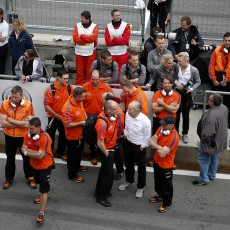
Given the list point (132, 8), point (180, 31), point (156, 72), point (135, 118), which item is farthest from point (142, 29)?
point (135, 118)

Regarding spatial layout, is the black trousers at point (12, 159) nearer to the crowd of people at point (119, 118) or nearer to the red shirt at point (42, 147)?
the crowd of people at point (119, 118)

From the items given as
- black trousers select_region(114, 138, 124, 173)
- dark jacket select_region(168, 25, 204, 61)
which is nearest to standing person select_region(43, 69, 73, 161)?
black trousers select_region(114, 138, 124, 173)

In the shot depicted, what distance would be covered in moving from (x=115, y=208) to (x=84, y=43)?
169 inches

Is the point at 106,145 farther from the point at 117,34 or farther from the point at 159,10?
the point at 159,10

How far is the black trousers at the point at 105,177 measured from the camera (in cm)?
794

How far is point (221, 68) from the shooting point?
10.0 m

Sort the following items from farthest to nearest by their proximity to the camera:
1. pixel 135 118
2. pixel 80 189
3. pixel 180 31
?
pixel 180 31, pixel 80 189, pixel 135 118

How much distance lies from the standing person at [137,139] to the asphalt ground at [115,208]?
1.17ft

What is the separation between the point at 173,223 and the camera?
24.9 feet

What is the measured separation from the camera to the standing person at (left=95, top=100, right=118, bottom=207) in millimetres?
7750

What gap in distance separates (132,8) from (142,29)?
753 millimetres

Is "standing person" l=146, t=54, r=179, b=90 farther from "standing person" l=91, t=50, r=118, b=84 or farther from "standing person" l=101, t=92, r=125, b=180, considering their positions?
"standing person" l=101, t=92, r=125, b=180

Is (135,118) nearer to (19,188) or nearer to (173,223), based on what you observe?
(173,223)

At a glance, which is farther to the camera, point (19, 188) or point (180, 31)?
point (180, 31)
